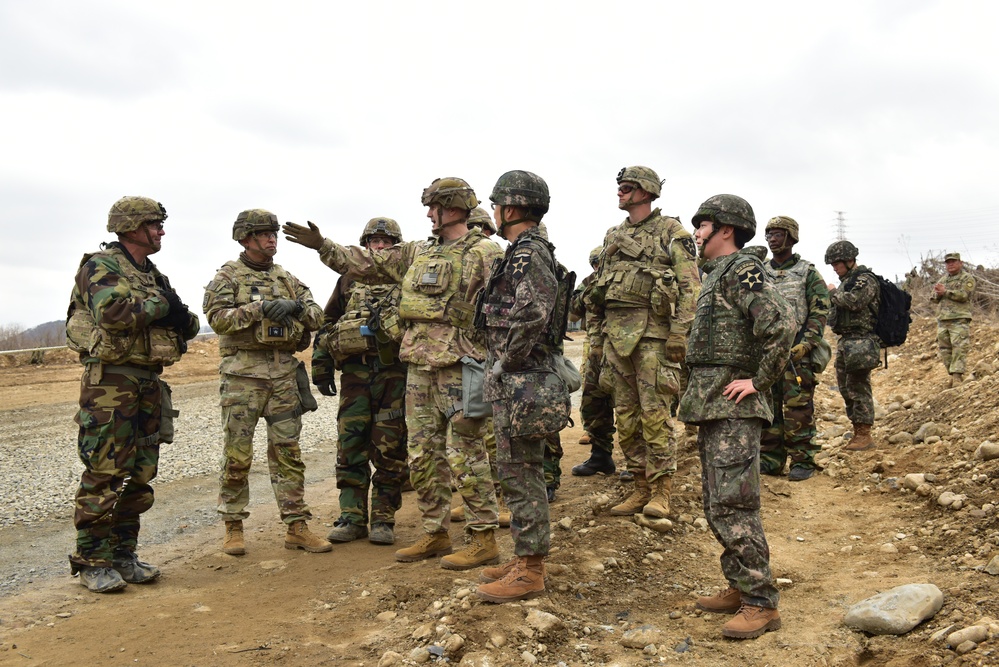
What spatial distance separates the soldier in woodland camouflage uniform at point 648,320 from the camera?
6.35m

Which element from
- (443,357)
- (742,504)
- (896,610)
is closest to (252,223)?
(443,357)

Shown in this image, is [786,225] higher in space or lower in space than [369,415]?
higher

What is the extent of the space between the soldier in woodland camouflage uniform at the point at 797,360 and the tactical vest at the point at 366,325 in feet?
12.8

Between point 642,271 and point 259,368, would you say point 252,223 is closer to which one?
point 259,368

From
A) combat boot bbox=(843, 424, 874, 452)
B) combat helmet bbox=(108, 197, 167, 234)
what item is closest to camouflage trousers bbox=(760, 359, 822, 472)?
combat boot bbox=(843, 424, 874, 452)

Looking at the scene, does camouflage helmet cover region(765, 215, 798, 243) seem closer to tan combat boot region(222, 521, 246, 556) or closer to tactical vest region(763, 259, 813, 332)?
tactical vest region(763, 259, 813, 332)

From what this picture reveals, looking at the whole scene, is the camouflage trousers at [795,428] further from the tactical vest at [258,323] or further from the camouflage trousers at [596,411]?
the tactical vest at [258,323]

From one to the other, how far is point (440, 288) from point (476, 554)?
187 centimetres

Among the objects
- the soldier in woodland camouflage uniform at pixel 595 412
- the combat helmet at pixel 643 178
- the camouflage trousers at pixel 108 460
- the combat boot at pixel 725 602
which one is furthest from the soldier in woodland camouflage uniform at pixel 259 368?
the soldier in woodland camouflage uniform at pixel 595 412

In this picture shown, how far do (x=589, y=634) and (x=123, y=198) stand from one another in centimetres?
442

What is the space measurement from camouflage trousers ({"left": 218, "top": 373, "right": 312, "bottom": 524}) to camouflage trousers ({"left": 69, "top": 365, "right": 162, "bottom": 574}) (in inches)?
23.2

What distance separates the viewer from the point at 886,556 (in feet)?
17.7

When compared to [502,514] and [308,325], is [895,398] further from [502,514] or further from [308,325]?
[308,325]

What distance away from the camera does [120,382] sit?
556 cm
